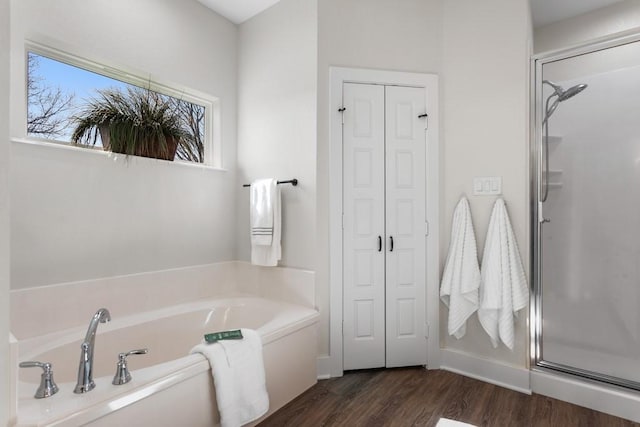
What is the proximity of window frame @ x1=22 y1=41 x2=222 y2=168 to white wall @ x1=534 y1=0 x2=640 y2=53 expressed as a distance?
8.98 feet

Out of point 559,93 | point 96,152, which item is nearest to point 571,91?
point 559,93

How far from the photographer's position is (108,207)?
2037 mm

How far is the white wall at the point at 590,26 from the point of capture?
8.03 feet

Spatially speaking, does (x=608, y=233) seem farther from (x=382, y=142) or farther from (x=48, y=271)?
(x=48, y=271)

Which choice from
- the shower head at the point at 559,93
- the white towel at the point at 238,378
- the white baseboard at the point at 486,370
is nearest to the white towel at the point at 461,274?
the white baseboard at the point at 486,370

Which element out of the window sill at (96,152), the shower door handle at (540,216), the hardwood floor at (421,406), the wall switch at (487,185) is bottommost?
the hardwood floor at (421,406)

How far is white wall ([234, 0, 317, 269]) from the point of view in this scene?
2367 millimetres

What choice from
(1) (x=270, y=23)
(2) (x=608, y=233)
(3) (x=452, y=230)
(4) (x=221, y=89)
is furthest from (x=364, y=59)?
(2) (x=608, y=233)

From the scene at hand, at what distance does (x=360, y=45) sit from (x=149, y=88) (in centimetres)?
152

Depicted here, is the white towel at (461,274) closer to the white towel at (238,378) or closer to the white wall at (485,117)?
the white wall at (485,117)

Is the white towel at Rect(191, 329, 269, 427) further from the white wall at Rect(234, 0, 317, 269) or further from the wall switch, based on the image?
the wall switch

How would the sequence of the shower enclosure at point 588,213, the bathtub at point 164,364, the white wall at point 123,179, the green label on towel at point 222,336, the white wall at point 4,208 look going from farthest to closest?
the shower enclosure at point 588,213 < the white wall at point 123,179 < the green label on towel at point 222,336 < the bathtub at point 164,364 < the white wall at point 4,208

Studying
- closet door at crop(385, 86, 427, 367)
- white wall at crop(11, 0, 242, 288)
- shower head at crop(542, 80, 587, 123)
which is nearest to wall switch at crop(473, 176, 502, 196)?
closet door at crop(385, 86, 427, 367)

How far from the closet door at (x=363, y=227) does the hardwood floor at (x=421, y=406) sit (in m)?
0.24
